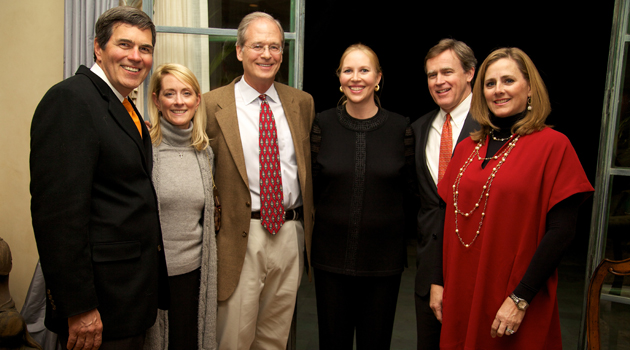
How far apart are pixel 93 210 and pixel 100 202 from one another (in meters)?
0.03

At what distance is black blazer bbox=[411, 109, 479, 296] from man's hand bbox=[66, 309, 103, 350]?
1.31m

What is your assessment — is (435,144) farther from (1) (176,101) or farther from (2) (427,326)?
(1) (176,101)

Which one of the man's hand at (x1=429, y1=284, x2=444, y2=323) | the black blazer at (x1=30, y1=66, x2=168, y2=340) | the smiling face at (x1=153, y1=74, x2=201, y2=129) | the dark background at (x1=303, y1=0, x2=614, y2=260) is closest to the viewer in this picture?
the black blazer at (x1=30, y1=66, x2=168, y2=340)

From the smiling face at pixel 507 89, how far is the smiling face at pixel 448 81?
1.47ft

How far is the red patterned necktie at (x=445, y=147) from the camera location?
2029 mm

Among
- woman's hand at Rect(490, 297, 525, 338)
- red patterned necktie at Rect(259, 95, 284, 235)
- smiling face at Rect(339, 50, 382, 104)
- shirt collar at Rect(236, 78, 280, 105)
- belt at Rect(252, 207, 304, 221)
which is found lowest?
woman's hand at Rect(490, 297, 525, 338)

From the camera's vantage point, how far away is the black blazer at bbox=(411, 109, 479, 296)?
1991 millimetres

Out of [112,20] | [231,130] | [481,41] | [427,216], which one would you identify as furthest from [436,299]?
[481,41]

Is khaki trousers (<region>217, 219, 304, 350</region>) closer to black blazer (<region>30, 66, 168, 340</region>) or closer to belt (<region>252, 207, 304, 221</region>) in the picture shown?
belt (<region>252, 207, 304, 221</region>)

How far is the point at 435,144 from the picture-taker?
2.14 m

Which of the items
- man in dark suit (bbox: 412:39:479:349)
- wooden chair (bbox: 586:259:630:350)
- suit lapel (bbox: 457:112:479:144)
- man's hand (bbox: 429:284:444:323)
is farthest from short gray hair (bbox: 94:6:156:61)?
wooden chair (bbox: 586:259:630:350)

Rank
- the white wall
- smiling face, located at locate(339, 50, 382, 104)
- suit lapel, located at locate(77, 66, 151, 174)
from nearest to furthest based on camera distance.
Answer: suit lapel, located at locate(77, 66, 151, 174), smiling face, located at locate(339, 50, 382, 104), the white wall

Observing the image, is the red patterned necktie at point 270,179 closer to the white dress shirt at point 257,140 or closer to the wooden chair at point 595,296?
the white dress shirt at point 257,140

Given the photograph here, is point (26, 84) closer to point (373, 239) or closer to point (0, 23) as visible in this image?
point (0, 23)
